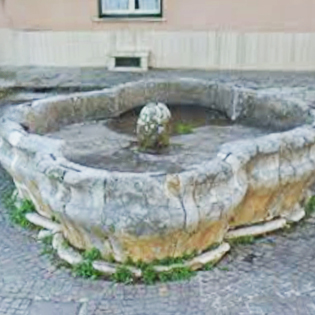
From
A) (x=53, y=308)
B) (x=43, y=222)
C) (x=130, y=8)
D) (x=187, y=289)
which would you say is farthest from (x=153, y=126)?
(x=130, y=8)

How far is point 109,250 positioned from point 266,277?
1194 mm

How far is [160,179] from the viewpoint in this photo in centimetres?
475

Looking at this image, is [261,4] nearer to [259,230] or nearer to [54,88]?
[54,88]

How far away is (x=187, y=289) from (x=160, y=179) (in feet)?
2.72

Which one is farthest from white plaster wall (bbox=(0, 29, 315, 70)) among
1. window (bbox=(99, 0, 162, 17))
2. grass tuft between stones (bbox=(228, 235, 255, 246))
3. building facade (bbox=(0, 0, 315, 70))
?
grass tuft between stones (bbox=(228, 235, 255, 246))

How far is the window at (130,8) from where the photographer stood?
11.4 metres

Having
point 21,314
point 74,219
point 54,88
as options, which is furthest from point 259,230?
point 54,88

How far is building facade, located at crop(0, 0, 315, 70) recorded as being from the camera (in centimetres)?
1105

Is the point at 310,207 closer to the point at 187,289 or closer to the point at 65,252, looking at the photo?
the point at 187,289

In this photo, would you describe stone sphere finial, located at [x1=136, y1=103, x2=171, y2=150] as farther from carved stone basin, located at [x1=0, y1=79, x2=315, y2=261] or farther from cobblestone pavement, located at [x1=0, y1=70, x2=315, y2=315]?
cobblestone pavement, located at [x1=0, y1=70, x2=315, y2=315]

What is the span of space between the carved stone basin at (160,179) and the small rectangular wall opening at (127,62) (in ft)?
14.2

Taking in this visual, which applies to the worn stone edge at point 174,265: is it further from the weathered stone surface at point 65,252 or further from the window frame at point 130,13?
the window frame at point 130,13

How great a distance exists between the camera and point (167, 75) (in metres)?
11.0

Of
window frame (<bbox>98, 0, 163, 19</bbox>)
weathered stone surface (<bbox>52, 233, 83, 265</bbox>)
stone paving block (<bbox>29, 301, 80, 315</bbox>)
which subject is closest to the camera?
stone paving block (<bbox>29, 301, 80, 315</bbox>)
